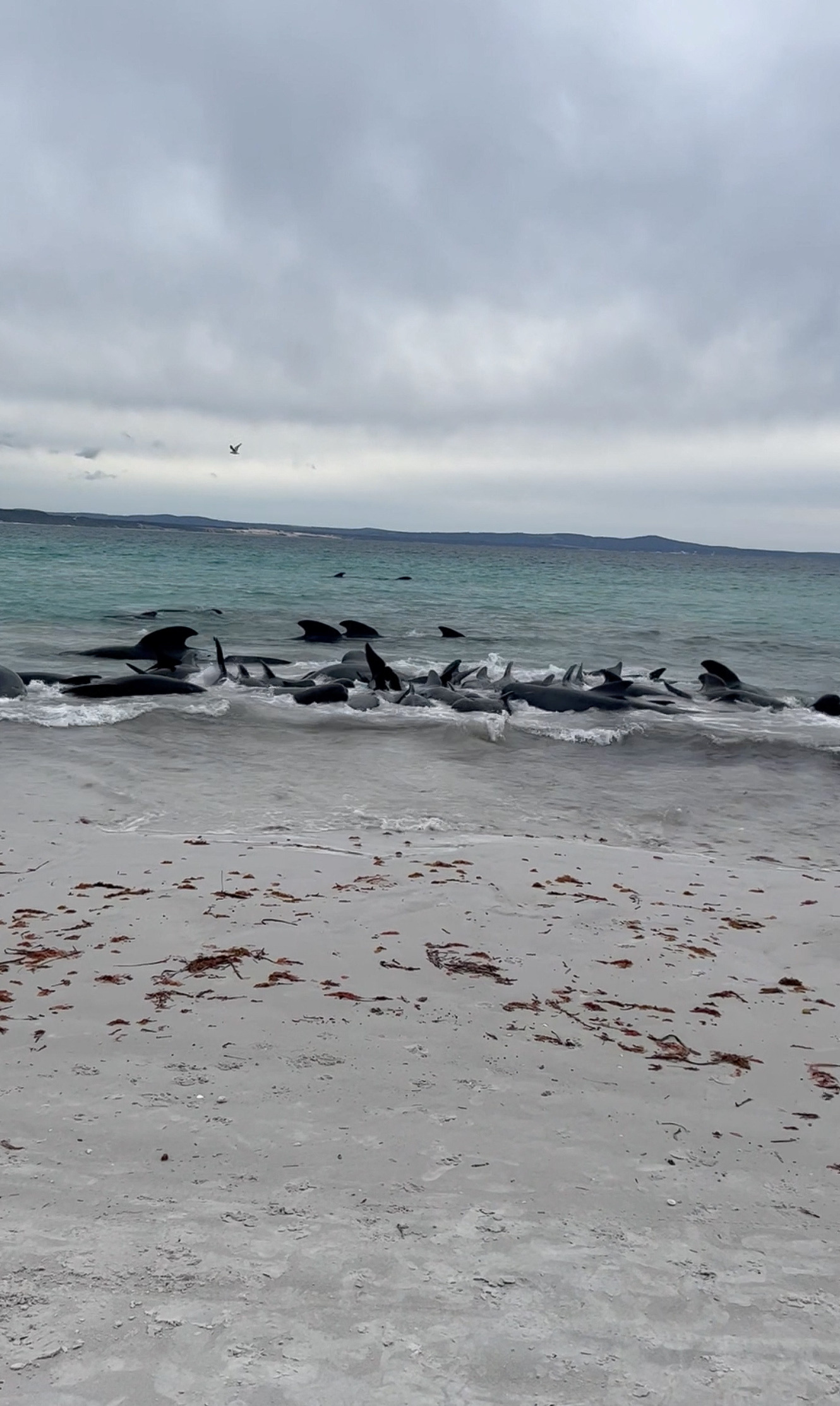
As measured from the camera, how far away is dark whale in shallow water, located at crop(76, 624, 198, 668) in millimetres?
18359

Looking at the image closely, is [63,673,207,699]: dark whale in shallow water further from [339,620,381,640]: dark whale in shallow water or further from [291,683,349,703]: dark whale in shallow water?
[339,620,381,640]: dark whale in shallow water

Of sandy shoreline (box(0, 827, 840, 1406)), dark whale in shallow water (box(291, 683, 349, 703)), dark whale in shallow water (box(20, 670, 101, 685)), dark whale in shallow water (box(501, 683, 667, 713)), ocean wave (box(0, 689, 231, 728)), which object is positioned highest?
dark whale in shallow water (box(501, 683, 667, 713))

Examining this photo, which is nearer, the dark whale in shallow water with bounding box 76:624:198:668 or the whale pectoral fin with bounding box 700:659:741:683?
the dark whale in shallow water with bounding box 76:624:198:668

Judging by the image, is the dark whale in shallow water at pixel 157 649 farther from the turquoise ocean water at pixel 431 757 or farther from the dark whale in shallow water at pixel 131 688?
the dark whale in shallow water at pixel 131 688

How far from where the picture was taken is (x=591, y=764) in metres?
11.8

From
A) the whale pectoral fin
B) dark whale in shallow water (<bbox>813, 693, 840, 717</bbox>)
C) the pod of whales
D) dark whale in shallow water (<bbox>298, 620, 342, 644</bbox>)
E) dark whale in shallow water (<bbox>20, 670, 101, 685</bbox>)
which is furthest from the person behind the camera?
dark whale in shallow water (<bbox>298, 620, 342, 644</bbox>)

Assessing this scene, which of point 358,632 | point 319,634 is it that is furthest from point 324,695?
point 358,632

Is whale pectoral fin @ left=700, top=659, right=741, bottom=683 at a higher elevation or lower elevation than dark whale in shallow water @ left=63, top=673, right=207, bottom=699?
higher

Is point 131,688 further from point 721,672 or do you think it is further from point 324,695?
point 721,672

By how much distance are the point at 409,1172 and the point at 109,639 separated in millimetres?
22188

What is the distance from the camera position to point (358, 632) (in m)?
26.7

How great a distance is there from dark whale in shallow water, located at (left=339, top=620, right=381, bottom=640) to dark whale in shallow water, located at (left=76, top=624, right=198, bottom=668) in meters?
7.44

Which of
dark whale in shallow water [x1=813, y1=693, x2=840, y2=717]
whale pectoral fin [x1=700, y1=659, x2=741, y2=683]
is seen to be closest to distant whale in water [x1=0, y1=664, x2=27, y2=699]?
whale pectoral fin [x1=700, y1=659, x2=741, y2=683]

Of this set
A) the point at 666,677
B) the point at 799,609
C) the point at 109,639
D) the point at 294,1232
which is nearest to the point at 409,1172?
the point at 294,1232
